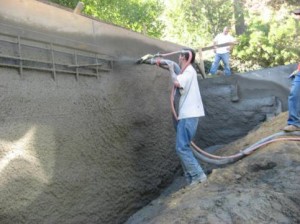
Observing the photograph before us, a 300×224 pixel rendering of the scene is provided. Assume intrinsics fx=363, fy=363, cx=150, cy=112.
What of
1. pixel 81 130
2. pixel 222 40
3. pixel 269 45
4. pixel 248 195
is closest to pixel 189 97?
pixel 81 130

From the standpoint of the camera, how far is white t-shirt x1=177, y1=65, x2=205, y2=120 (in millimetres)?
4523

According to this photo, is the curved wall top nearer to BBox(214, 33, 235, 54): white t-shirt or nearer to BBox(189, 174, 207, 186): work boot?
BBox(189, 174, 207, 186): work boot

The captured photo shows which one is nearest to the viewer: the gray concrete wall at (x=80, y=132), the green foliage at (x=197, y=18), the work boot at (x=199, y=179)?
the gray concrete wall at (x=80, y=132)

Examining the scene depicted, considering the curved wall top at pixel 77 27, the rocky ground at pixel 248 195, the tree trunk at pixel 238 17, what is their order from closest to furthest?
the rocky ground at pixel 248 195, the curved wall top at pixel 77 27, the tree trunk at pixel 238 17

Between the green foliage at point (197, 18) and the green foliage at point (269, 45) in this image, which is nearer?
the green foliage at point (269, 45)

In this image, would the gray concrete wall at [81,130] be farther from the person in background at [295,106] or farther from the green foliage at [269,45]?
the green foliage at [269,45]

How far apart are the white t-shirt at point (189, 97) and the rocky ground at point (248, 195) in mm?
792

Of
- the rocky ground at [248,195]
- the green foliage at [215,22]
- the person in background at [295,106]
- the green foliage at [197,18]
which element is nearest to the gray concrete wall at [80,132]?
the rocky ground at [248,195]

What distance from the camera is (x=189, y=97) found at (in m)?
4.56

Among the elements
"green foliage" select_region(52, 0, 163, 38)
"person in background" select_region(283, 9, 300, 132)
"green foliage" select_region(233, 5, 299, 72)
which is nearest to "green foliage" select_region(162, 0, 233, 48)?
"green foliage" select_region(52, 0, 163, 38)

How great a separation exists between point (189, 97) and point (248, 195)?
1.57m

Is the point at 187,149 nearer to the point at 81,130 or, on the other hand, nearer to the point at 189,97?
the point at 189,97

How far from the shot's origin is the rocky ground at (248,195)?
3152mm

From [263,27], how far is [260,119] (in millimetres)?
5438
